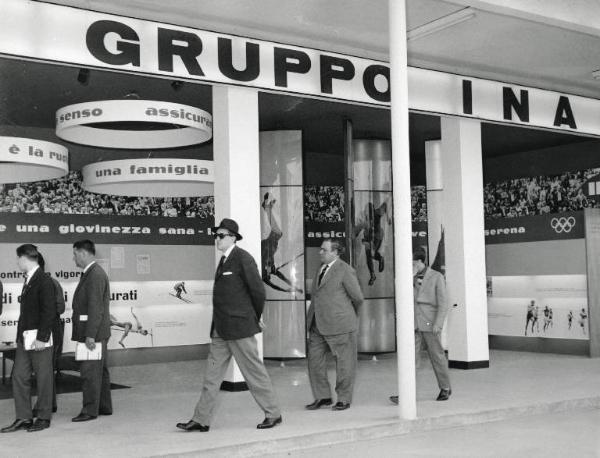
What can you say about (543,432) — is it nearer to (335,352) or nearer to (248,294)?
(335,352)

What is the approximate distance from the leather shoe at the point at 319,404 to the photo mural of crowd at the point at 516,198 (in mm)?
7802

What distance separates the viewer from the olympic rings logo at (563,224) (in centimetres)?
1323

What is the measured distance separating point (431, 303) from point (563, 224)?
629 cm

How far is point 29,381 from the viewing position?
22.1ft

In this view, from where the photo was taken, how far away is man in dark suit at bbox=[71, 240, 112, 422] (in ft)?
23.3

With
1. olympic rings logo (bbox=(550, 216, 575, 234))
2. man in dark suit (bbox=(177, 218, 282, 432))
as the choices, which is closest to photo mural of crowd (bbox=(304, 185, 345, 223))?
olympic rings logo (bbox=(550, 216, 575, 234))

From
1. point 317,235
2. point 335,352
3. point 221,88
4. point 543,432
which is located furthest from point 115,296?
point 543,432

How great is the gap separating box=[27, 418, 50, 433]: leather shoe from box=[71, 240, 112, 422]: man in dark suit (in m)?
0.37

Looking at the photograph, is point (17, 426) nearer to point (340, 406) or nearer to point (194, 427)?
point (194, 427)

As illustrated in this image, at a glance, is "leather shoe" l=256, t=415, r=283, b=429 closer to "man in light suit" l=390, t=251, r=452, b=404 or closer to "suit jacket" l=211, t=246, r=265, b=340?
"suit jacket" l=211, t=246, r=265, b=340

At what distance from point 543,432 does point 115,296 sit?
26.5ft

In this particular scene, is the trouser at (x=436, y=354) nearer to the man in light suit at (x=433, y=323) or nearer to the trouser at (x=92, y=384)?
the man in light suit at (x=433, y=323)

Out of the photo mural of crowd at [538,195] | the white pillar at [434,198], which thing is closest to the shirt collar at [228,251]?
the white pillar at [434,198]

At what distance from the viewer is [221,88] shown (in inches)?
355
